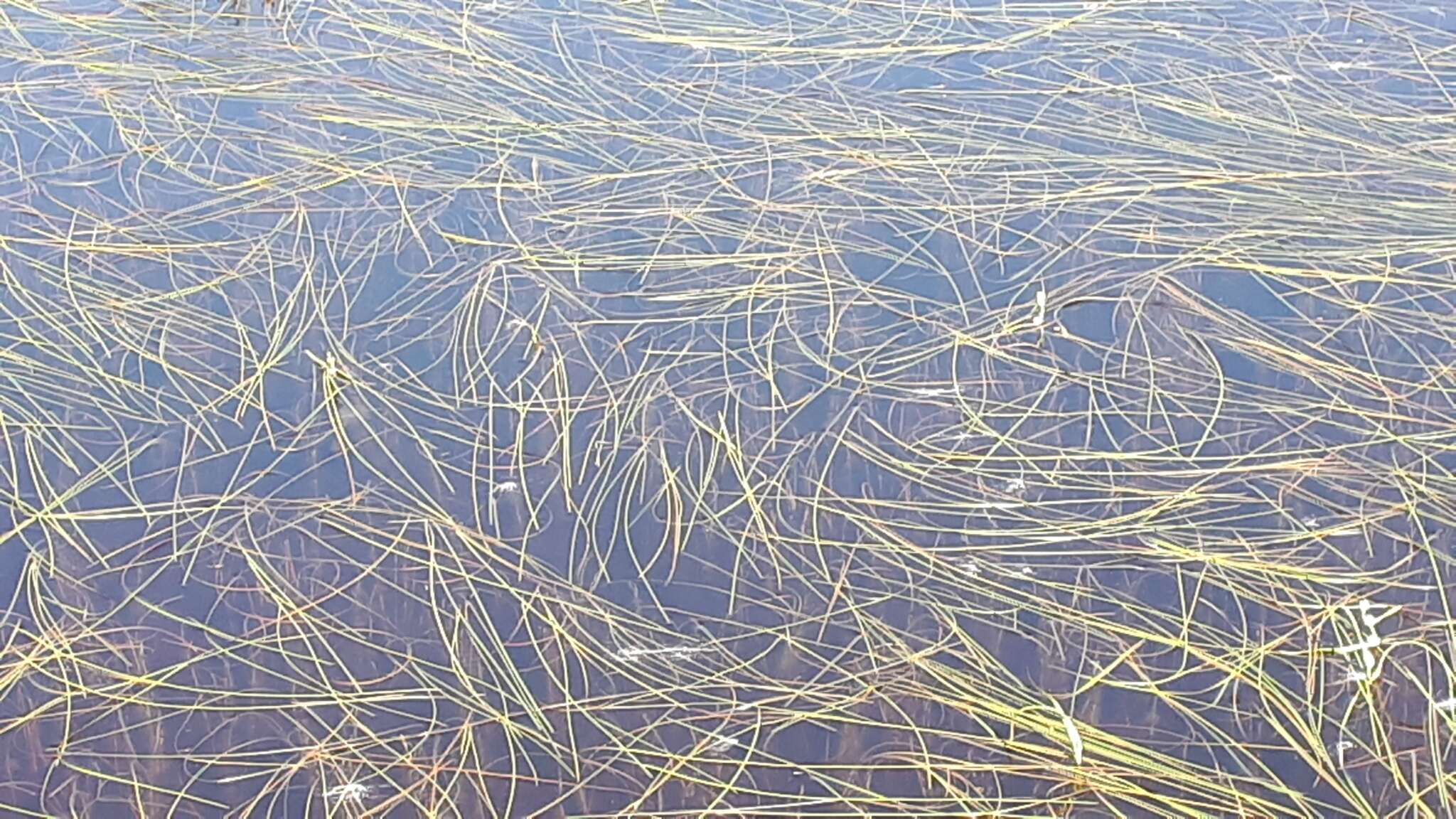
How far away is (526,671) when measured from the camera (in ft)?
5.70

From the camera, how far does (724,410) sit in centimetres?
208

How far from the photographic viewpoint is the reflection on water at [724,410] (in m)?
1.67

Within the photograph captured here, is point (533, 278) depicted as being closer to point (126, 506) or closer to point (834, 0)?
point (126, 506)

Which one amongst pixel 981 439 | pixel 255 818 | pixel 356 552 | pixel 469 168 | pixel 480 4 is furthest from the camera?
pixel 480 4

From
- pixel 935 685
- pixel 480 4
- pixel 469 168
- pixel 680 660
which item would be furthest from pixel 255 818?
pixel 480 4

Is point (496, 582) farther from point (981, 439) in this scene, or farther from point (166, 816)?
point (981, 439)

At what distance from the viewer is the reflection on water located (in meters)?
1.67

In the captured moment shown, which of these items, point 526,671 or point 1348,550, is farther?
point 1348,550


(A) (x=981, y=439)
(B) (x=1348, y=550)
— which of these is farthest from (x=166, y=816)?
(B) (x=1348, y=550)

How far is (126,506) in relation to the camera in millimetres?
1910

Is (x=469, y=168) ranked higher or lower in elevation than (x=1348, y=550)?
higher

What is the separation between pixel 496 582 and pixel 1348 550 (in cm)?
112

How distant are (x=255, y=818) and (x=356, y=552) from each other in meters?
0.38

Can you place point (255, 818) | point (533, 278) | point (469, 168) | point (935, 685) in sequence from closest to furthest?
point (255, 818) → point (935, 685) → point (533, 278) → point (469, 168)
